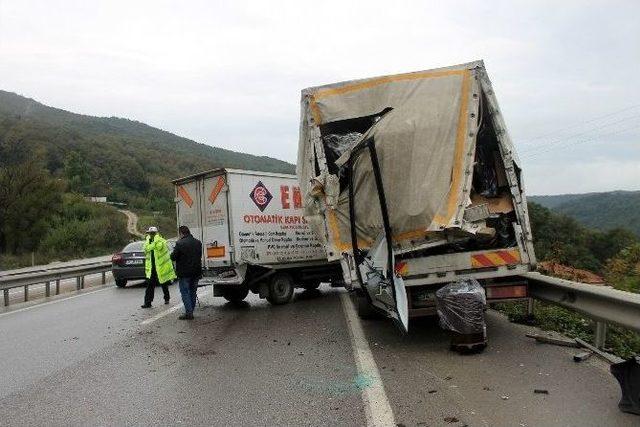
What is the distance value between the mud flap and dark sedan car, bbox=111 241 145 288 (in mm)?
12290

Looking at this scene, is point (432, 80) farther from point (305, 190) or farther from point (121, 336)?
point (121, 336)

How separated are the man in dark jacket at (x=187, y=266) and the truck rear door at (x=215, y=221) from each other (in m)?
0.89

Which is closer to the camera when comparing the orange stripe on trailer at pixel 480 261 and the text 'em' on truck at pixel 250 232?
the orange stripe on trailer at pixel 480 261

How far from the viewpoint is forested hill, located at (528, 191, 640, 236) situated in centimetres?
9138

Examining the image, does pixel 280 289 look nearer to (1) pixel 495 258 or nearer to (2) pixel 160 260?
(2) pixel 160 260

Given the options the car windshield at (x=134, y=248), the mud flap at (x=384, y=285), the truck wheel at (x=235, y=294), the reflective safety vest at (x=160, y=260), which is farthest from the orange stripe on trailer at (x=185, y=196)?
the car windshield at (x=134, y=248)

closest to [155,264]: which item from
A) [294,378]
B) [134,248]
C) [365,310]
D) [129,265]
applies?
[365,310]

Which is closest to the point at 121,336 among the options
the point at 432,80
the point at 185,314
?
the point at 185,314

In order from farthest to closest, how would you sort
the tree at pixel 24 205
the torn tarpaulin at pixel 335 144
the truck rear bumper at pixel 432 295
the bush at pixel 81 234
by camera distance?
1. the bush at pixel 81 234
2. the tree at pixel 24 205
3. the torn tarpaulin at pixel 335 144
4. the truck rear bumper at pixel 432 295

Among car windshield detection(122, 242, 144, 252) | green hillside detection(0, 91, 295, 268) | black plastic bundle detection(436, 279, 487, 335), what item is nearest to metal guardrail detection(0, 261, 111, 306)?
car windshield detection(122, 242, 144, 252)

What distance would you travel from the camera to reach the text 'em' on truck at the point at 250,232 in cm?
1109

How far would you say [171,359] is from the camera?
266 inches

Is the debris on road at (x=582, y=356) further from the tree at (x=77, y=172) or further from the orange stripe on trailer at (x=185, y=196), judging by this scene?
the tree at (x=77, y=172)

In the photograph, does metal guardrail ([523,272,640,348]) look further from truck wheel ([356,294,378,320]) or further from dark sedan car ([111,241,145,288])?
dark sedan car ([111,241,145,288])
